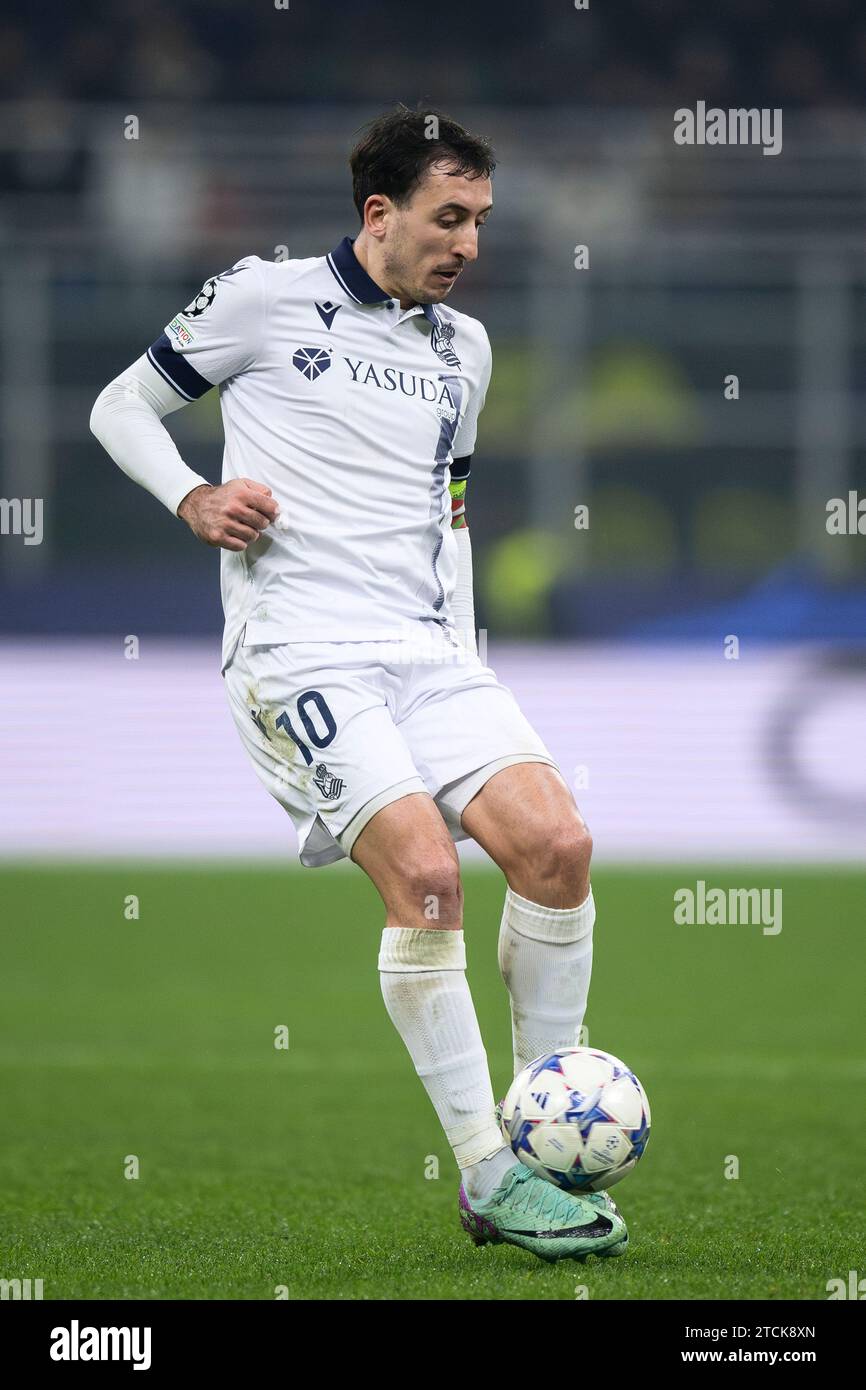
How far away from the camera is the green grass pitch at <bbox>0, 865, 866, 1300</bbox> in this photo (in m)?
3.82

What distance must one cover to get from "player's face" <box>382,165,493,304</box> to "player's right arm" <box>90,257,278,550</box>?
1.03 ft

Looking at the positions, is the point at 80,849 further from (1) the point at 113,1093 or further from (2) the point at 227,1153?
(2) the point at 227,1153

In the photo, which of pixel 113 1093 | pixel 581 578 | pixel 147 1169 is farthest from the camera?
pixel 581 578

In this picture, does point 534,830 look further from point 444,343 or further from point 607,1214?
point 444,343

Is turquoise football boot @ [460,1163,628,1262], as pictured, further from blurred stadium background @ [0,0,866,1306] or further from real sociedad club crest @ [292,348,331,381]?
real sociedad club crest @ [292,348,331,381]

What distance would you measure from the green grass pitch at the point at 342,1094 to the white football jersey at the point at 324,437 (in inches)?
51.5

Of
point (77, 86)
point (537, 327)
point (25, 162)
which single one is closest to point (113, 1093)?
point (537, 327)

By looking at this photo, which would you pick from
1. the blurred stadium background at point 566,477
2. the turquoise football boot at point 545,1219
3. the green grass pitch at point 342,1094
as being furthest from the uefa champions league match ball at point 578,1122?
the blurred stadium background at point 566,477

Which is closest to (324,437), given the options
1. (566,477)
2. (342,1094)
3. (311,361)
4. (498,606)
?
(311,361)

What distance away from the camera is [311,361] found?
4125 mm

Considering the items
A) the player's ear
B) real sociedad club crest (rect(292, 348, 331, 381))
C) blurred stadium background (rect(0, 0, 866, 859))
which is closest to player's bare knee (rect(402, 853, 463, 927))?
real sociedad club crest (rect(292, 348, 331, 381))

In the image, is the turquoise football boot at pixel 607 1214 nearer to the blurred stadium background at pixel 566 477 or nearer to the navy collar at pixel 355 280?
the navy collar at pixel 355 280

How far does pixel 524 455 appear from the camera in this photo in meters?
13.3

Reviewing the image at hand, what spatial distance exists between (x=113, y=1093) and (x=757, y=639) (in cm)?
740
